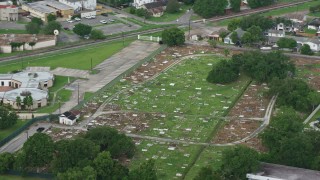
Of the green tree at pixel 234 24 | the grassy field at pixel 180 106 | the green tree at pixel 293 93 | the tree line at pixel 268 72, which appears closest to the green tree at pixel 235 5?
the green tree at pixel 234 24

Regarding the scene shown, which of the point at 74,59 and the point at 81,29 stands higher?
the point at 81,29

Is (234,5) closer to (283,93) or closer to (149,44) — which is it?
(149,44)

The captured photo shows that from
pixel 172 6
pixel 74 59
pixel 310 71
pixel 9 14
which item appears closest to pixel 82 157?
pixel 74 59

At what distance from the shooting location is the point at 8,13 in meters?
61.4

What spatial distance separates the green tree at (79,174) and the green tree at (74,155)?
773 mm

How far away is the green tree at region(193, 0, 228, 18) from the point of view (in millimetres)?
63375

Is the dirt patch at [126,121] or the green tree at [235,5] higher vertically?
the green tree at [235,5]

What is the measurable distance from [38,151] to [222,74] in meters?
17.0

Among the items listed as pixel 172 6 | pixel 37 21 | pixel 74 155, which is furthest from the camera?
pixel 172 6

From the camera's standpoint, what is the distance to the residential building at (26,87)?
4053 cm

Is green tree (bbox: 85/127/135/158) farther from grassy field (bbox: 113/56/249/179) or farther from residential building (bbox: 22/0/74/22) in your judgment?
residential building (bbox: 22/0/74/22)

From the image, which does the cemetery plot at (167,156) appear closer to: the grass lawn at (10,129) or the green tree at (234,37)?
the grass lawn at (10,129)

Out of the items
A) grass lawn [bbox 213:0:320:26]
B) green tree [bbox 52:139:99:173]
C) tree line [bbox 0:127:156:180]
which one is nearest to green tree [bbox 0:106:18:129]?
tree line [bbox 0:127:156:180]

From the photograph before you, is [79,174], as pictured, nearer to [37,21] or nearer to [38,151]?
[38,151]
